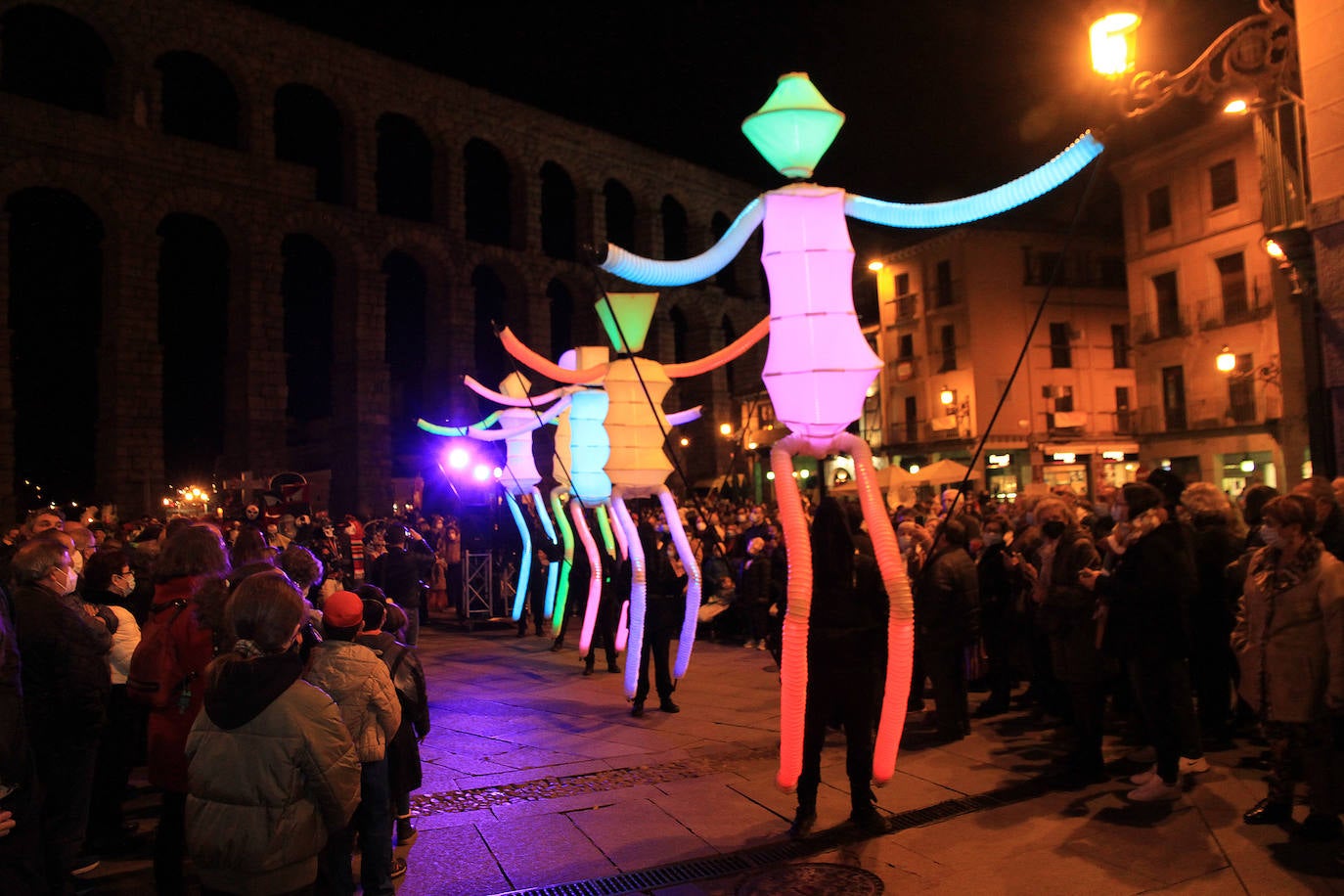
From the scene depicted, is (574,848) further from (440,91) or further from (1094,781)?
(440,91)

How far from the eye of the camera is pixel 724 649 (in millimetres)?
11719

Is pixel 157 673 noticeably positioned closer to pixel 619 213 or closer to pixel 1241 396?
pixel 1241 396

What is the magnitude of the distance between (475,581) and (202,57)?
20257mm

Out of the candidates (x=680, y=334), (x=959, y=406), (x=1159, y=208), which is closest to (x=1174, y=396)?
(x=1159, y=208)

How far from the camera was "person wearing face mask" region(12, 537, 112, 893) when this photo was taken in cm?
404

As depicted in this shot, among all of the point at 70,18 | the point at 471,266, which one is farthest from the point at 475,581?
the point at 70,18

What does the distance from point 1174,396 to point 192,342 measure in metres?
32.9

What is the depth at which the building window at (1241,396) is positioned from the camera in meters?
24.0

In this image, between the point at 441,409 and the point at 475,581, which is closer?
the point at 475,581

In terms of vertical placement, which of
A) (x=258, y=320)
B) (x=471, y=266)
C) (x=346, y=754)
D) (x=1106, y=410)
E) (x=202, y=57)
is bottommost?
(x=346, y=754)

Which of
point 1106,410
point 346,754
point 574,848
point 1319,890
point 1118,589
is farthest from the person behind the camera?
point 1106,410

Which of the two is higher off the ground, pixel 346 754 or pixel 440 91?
pixel 440 91

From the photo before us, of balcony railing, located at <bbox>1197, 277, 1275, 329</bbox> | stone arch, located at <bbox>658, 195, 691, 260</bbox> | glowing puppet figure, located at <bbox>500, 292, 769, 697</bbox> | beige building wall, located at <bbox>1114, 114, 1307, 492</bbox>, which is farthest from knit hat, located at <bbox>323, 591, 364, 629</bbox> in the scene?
stone arch, located at <bbox>658, 195, 691, 260</bbox>

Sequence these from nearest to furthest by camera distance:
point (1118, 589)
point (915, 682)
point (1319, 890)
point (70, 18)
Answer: point (1319, 890) < point (1118, 589) < point (915, 682) < point (70, 18)
